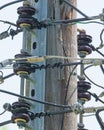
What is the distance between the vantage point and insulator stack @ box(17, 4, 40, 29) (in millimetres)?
7010

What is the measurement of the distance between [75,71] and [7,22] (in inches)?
43.1

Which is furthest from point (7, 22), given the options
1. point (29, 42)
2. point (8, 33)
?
point (29, 42)

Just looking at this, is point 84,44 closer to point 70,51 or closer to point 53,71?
point 70,51

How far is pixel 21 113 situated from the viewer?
657cm

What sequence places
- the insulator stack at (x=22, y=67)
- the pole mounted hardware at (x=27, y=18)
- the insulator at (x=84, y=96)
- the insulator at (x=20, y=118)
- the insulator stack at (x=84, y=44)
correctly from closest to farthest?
the insulator at (x=20, y=118) → the insulator stack at (x=22, y=67) → the pole mounted hardware at (x=27, y=18) → the insulator at (x=84, y=96) → the insulator stack at (x=84, y=44)

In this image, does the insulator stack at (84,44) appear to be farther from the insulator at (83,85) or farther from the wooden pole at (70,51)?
the wooden pole at (70,51)

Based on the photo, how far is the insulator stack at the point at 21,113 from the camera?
6.52 metres

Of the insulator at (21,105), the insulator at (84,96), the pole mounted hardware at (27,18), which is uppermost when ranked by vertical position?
the pole mounted hardware at (27,18)

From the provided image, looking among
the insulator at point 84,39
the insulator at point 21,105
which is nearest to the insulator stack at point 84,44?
the insulator at point 84,39

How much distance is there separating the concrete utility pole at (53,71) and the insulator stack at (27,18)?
0.09 metres

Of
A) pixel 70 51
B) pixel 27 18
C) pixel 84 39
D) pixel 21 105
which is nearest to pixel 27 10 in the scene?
pixel 27 18

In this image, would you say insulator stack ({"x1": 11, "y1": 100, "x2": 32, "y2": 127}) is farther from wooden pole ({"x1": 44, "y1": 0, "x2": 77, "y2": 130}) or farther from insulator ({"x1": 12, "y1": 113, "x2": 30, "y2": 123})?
wooden pole ({"x1": 44, "y1": 0, "x2": 77, "y2": 130})

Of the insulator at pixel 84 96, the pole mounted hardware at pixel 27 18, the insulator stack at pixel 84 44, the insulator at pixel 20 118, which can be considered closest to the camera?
the insulator at pixel 20 118

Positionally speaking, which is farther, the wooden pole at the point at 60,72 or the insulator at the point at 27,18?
the insulator at the point at 27,18
